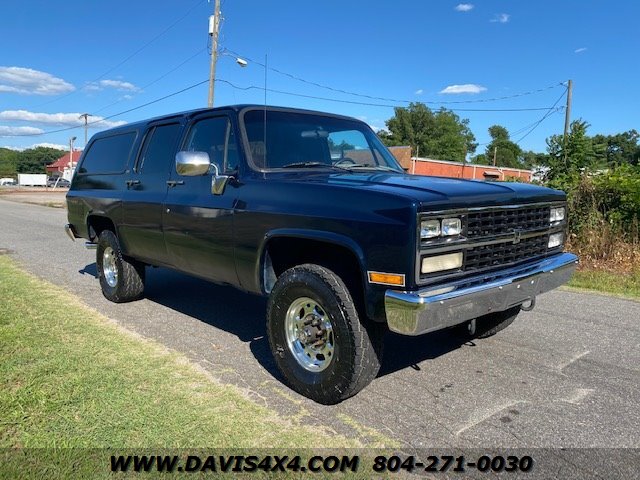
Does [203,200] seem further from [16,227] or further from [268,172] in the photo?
[16,227]

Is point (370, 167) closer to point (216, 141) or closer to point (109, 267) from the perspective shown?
point (216, 141)

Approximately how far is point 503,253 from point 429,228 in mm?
830

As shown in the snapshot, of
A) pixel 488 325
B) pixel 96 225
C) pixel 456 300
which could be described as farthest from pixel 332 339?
pixel 96 225

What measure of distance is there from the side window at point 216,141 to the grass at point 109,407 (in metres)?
1.70

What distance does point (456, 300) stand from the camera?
3.05 m

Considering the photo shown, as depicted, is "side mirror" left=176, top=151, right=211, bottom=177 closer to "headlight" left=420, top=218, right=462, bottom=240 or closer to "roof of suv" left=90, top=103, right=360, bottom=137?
"roof of suv" left=90, top=103, right=360, bottom=137

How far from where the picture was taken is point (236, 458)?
112 inches

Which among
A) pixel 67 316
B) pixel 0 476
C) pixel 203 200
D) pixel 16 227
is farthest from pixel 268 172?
pixel 16 227

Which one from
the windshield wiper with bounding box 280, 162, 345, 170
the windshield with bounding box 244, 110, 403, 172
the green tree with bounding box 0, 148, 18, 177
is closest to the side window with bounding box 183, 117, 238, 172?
the windshield with bounding box 244, 110, 403, 172

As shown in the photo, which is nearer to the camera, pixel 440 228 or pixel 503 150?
pixel 440 228

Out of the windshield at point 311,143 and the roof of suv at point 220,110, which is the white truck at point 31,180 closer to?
the roof of suv at point 220,110

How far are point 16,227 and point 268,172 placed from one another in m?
13.9

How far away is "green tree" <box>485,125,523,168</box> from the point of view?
101125 mm

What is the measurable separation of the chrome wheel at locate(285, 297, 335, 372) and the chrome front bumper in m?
0.63
